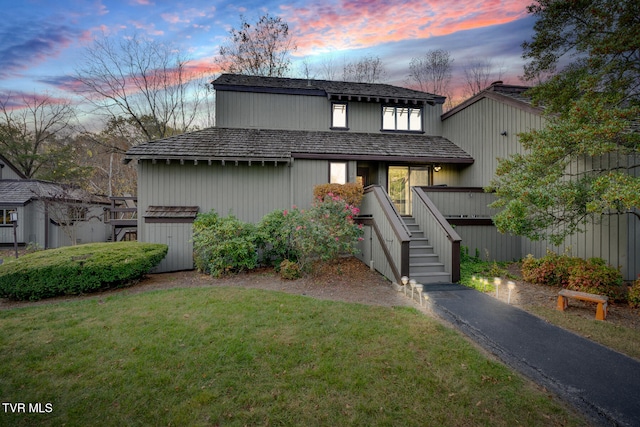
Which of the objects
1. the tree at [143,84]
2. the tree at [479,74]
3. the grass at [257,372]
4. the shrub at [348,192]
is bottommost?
the grass at [257,372]

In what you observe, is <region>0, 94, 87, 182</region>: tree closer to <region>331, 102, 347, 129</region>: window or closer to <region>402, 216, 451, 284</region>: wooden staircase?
<region>331, 102, 347, 129</region>: window

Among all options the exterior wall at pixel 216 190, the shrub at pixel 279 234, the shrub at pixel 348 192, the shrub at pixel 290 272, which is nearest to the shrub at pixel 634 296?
the shrub at pixel 348 192

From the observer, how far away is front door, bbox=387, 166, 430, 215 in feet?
42.6

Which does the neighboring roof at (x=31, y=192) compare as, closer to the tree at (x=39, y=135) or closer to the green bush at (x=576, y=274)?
the tree at (x=39, y=135)

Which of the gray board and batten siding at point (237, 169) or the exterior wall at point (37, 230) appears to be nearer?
the gray board and batten siding at point (237, 169)

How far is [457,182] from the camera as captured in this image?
42.9 feet

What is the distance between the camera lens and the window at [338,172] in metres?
11.8

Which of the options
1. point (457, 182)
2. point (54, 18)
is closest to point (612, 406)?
point (457, 182)

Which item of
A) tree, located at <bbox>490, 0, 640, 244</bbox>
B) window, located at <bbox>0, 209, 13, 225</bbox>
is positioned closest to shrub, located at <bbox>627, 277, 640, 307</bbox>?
tree, located at <bbox>490, 0, 640, 244</bbox>

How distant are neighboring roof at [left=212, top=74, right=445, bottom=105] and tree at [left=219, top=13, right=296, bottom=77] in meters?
7.82

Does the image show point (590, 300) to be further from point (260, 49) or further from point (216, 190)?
point (260, 49)

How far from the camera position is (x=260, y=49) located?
20844 millimetres

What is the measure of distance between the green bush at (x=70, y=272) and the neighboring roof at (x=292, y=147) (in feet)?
A: 12.8

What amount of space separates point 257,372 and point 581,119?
7.73 m
